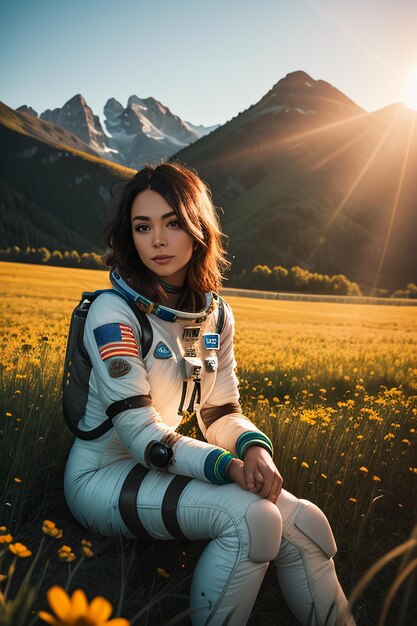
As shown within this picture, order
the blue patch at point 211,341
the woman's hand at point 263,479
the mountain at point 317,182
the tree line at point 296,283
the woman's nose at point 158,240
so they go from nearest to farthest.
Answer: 1. the woman's hand at point 263,479
2. the woman's nose at point 158,240
3. the blue patch at point 211,341
4. the tree line at point 296,283
5. the mountain at point 317,182

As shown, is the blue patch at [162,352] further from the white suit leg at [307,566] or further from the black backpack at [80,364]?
the white suit leg at [307,566]

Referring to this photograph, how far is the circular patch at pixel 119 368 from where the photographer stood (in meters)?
1.57

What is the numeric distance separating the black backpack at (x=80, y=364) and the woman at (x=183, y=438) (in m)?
0.03

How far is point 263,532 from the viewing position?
133 centimetres

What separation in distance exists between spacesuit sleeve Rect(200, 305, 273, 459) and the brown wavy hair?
0.66 feet

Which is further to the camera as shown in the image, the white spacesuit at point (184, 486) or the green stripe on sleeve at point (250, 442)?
the green stripe on sleeve at point (250, 442)

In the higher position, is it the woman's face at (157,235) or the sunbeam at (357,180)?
the sunbeam at (357,180)

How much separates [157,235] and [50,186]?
92.9 meters

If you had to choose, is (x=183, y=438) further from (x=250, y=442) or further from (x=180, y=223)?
(x=180, y=223)

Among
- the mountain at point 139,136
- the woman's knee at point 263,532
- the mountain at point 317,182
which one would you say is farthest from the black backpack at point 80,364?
the mountain at point 139,136

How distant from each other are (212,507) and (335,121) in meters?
134

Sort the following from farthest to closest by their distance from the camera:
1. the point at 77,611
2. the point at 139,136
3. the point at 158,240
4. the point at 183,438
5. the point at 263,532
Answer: the point at 139,136
the point at 158,240
the point at 183,438
the point at 263,532
the point at 77,611

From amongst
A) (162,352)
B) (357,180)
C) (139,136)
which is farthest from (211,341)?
(139,136)

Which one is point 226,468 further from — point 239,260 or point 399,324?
point 239,260
